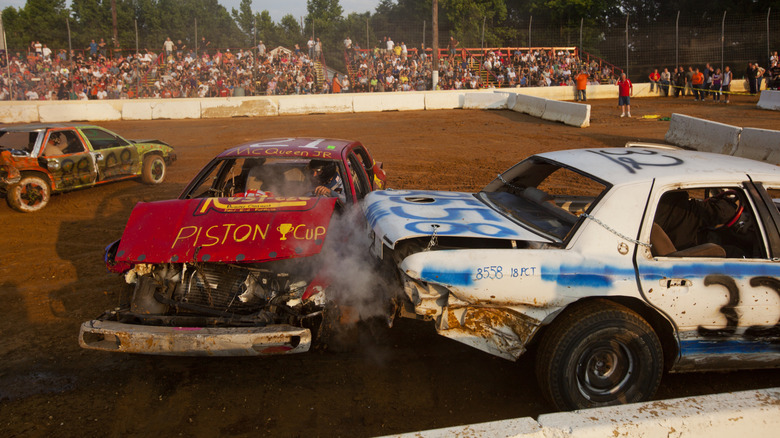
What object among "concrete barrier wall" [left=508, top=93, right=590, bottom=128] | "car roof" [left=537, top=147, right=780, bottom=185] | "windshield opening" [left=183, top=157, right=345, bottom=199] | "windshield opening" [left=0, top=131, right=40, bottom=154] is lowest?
"windshield opening" [left=183, top=157, right=345, bottom=199]

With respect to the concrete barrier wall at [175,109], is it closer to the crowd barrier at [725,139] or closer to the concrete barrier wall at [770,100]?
the crowd barrier at [725,139]

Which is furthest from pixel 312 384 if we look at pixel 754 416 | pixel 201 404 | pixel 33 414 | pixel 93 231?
pixel 93 231

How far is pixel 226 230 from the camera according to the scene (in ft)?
13.5

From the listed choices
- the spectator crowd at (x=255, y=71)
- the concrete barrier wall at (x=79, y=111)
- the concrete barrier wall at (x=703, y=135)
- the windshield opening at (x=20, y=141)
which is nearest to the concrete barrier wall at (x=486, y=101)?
the spectator crowd at (x=255, y=71)

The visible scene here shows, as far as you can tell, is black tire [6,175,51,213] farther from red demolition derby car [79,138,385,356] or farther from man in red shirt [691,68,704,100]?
man in red shirt [691,68,704,100]

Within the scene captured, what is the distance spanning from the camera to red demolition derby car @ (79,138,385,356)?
137 inches

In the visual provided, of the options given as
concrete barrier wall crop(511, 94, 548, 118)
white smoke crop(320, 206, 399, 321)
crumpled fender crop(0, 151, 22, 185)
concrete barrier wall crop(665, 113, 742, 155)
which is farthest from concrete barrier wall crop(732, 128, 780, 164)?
crumpled fender crop(0, 151, 22, 185)

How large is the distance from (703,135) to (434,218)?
41.3 feet

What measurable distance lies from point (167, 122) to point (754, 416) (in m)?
20.7

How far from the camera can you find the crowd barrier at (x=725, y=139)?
36.7 ft

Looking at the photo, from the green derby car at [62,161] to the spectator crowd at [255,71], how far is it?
47.1 ft

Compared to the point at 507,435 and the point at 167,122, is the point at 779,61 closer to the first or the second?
the point at 167,122

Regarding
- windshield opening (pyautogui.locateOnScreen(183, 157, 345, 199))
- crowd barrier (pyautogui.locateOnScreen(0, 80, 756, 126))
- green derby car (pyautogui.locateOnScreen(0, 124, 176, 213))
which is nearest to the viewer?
windshield opening (pyautogui.locateOnScreen(183, 157, 345, 199))

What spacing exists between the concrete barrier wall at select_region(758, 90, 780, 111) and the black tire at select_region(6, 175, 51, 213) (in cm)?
2365
